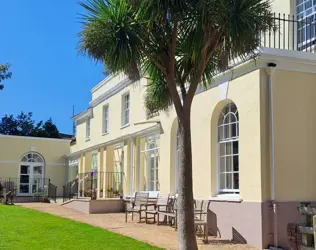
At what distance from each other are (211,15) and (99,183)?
16.3 m

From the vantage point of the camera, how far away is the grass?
31.9 feet

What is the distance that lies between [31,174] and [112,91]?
38.9ft

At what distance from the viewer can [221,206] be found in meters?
11.9

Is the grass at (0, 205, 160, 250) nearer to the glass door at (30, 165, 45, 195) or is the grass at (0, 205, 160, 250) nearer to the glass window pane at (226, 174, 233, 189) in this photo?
the glass window pane at (226, 174, 233, 189)

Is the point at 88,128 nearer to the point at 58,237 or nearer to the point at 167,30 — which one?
the point at 58,237

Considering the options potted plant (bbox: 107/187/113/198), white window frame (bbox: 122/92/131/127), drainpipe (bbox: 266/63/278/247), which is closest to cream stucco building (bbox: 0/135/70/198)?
potted plant (bbox: 107/187/113/198)

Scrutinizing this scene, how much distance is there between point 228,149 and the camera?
1245 cm

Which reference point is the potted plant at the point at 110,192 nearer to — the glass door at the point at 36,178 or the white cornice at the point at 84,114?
the white cornice at the point at 84,114

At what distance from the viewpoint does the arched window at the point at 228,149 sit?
1207 cm

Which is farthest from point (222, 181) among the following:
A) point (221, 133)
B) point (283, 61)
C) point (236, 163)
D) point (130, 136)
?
point (130, 136)

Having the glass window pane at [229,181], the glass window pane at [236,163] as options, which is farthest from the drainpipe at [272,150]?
the glass window pane at [229,181]

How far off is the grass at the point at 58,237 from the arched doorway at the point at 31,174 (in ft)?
57.1

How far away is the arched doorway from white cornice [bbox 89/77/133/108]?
810 centimetres

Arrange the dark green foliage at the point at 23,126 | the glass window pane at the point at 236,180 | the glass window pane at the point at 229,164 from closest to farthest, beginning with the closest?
the glass window pane at the point at 236,180, the glass window pane at the point at 229,164, the dark green foliage at the point at 23,126
